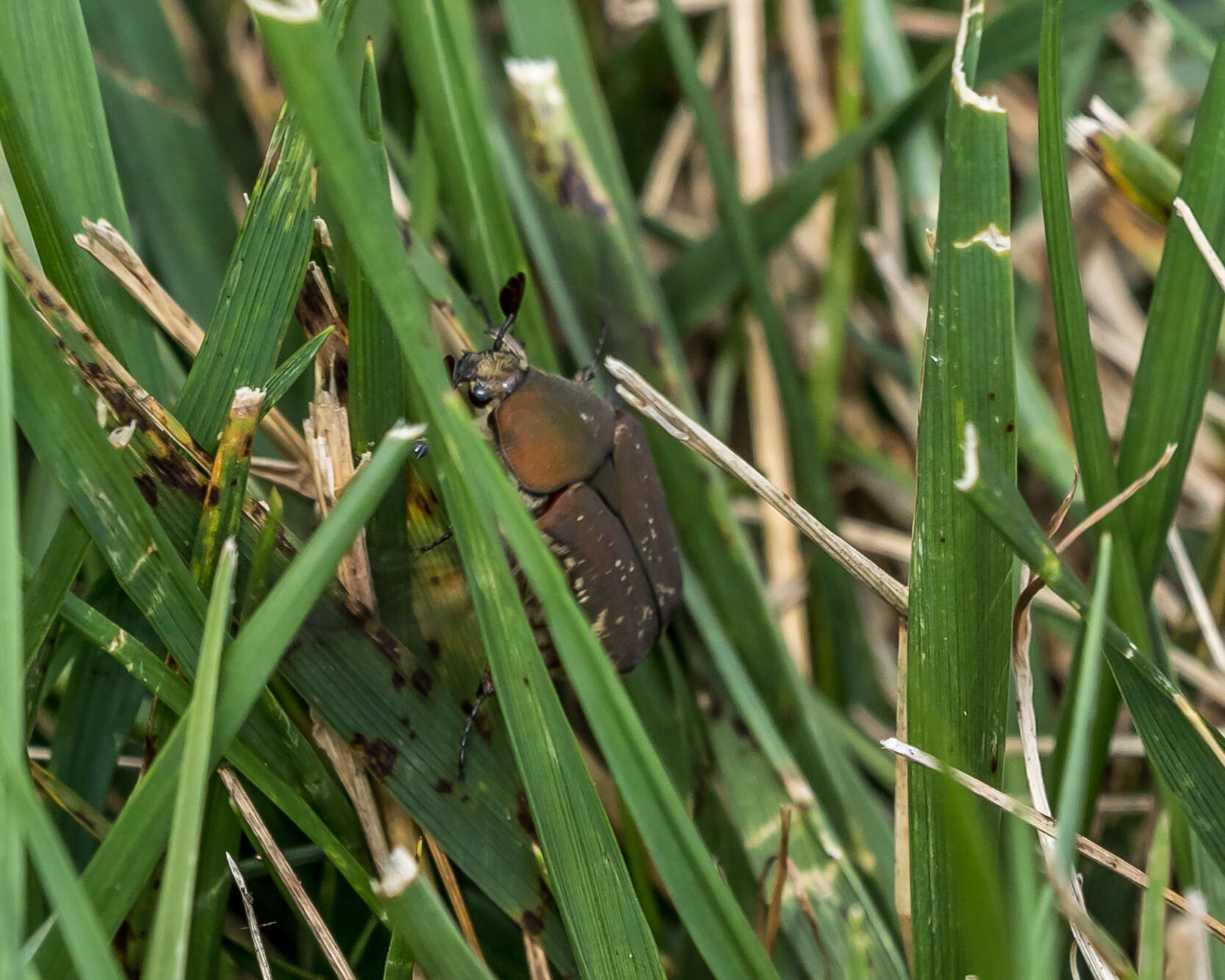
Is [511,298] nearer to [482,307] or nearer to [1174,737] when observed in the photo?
[482,307]

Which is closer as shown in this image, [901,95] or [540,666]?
[540,666]

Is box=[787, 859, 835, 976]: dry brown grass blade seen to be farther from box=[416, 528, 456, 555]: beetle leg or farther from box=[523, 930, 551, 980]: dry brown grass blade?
box=[416, 528, 456, 555]: beetle leg

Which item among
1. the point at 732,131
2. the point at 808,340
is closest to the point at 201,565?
the point at 808,340

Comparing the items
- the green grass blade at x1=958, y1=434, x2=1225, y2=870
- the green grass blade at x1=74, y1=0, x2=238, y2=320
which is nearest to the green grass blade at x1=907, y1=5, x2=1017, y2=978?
→ the green grass blade at x1=958, y1=434, x2=1225, y2=870

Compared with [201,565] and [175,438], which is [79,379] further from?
[201,565]

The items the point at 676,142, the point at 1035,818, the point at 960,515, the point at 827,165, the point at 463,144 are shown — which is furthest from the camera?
the point at 676,142

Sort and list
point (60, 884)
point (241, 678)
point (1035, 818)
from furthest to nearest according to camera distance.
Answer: point (1035, 818) → point (241, 678) → point (60, 884)

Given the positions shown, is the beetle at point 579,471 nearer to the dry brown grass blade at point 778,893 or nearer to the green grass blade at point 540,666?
the dry brown grass blade at point 778,893

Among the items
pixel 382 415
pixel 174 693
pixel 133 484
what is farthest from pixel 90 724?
pixel 382 415

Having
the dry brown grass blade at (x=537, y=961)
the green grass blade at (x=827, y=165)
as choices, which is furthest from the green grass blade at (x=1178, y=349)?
the dry brown grass blade at (x=537, y=961)
